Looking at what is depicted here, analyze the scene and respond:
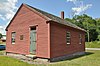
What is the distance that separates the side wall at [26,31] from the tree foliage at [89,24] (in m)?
55.1

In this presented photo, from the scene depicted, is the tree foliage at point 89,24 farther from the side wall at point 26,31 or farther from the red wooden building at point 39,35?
the side wall at point 26,31

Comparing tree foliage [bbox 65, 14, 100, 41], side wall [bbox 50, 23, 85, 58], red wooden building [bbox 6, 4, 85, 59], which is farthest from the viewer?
tree foliage [bbox 65, 14, 100, 41]

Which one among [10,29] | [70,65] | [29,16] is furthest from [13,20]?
[70,65]

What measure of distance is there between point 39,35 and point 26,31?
2.53 meters

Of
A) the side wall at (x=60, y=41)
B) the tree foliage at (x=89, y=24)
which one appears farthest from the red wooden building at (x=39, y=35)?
the tree foliage at (x=89, y=24)

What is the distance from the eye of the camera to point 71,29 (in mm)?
18719

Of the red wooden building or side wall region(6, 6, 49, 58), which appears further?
side wall region(6, 6, 49, 58)

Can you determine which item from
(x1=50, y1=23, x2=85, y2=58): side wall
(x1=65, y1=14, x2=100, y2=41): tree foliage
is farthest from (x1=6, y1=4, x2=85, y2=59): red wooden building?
(x1=65, y1=14, x2=100, y2=41): tree foliage

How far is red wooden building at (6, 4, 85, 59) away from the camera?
14102 mm

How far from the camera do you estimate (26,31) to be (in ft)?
54.9

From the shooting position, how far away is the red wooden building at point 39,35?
14.1 meters

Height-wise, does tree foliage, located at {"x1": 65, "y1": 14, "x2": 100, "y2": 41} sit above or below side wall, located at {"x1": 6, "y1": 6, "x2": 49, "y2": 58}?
above

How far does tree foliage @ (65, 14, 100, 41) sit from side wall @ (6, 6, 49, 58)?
5514 centimetres

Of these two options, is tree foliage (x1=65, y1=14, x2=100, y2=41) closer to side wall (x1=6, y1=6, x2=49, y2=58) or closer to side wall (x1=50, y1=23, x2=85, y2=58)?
side wall (x1=50, y1=23, x2=85, y2=58)
